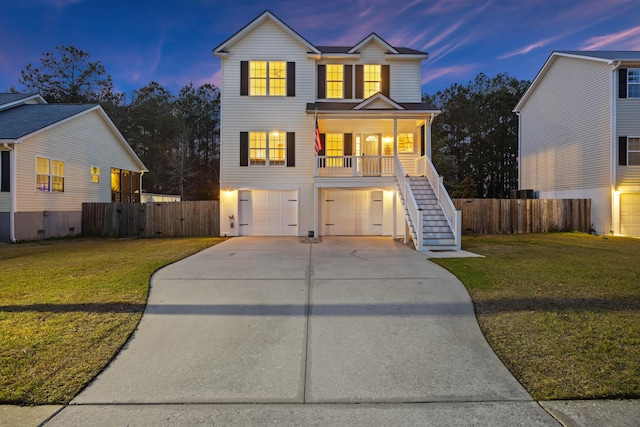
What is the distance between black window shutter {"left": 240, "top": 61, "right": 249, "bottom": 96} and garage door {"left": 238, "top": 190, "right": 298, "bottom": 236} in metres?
4.49

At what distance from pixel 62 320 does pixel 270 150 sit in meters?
11.6

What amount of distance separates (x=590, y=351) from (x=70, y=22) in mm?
45975

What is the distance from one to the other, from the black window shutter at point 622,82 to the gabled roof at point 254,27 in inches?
547

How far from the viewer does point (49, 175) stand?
601 inches

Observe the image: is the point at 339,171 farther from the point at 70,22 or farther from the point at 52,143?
the point at 70,22

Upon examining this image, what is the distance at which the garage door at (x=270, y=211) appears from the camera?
1541 cm

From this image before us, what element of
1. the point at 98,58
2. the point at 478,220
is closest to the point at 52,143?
the point at 478,220

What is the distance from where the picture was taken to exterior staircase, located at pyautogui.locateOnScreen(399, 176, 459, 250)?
10820mm

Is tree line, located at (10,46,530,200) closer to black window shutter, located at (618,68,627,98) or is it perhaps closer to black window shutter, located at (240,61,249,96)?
black window shutter, located at (618,68,627,98)

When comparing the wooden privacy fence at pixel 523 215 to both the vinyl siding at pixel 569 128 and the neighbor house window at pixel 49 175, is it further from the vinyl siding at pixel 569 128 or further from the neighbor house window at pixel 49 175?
the neighbor house window at pixel 49 175

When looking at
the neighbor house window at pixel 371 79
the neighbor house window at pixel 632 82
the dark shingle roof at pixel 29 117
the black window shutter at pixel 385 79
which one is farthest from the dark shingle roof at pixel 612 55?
the dark shingle roof at pixel 29 117

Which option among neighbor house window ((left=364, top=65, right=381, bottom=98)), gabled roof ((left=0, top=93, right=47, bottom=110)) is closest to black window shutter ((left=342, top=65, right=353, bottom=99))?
neighbor house window ((left=364, top=65, right=381, bottom=98))

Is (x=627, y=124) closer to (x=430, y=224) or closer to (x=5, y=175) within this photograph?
(x=430, y=224)

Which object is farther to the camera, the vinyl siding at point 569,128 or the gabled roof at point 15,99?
the gabled roof at point 15,99
